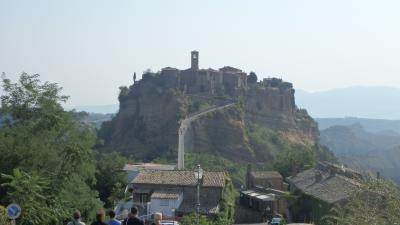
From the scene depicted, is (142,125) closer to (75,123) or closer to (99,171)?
(99,171)

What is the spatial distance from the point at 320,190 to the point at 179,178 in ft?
36.7

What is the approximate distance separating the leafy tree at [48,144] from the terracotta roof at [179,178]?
32.3ft

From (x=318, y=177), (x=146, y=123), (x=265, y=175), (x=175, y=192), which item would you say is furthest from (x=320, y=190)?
(x=146, y=123)

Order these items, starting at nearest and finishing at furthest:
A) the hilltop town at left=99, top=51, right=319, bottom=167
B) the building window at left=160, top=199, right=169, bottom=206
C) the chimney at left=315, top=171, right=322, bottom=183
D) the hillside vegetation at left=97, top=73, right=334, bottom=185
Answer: the building window at left=160, top=199, right=169, bottom=206 < the chimney at left=315, top=171, right=322, bottom=183 < the hillside vegetation at left=97, top=73, right=334, bottom=185 < the hilltop town at left=99, top=51, right=319, bottom=167

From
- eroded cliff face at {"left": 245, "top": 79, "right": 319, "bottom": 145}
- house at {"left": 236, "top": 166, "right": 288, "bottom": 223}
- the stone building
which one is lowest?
house at {"left": 236, "top": 166, "right": 288, "bottom": 223}

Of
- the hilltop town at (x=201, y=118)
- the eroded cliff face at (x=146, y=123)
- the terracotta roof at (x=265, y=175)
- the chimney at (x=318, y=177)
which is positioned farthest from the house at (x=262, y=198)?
the eroded cliff face at (x=146, y=123)

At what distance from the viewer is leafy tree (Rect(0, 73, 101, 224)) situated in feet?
98.0

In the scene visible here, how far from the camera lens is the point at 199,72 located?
318 feet

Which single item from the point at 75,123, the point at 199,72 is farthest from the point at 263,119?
the point at 75,123

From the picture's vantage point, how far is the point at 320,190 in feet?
153

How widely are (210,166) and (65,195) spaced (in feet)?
141

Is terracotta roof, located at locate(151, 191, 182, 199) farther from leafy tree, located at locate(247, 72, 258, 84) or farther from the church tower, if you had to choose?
leafy tree, located at locate(247, 72, 258, 84)

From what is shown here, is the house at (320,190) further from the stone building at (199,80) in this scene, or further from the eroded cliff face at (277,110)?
the eroded cliff face at (277,110)

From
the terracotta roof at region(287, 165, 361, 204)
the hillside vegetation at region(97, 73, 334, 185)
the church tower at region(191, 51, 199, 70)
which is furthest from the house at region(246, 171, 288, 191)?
the church tower at region(191, 51, 199, 70)
